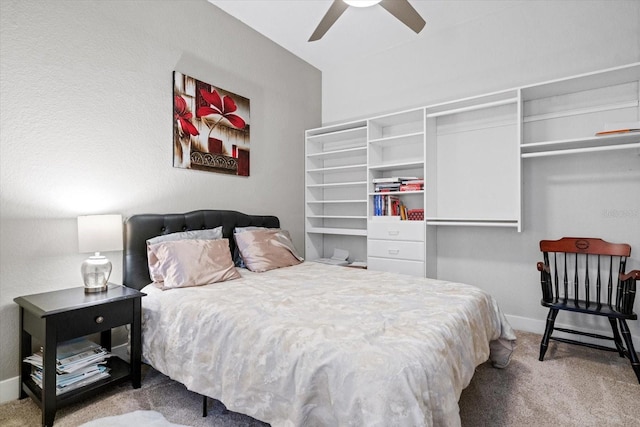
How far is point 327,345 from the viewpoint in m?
1.25

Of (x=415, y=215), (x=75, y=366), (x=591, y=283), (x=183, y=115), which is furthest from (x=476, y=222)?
(x=75, y=366)

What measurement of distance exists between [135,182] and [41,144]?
0.58 m

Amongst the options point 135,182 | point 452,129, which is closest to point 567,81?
point 452,129

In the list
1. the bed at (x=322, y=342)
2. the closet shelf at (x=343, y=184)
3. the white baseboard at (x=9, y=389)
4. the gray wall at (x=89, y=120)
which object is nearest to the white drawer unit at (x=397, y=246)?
the closet shelf at (x=343, y=184)

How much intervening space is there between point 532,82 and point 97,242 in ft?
11.9

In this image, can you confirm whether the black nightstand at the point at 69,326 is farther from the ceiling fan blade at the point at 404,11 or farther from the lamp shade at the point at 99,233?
the ceiling fan blade at the point at 404,11

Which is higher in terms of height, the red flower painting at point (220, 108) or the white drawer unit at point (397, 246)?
the red flower painting at point (220, 108)

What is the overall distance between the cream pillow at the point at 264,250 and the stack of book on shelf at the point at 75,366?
114cm

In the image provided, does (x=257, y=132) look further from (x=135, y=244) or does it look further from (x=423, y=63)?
(x=423, y=63)

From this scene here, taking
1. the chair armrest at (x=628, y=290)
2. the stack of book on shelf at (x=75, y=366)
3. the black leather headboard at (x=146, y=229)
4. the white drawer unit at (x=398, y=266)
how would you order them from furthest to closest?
the white drawer unit at (x=398, y=266), the black leather headboard at (x=146, y=229), the chair armrest at (x=628, y=290), the stack of book on shelf at (x=75, y=366)

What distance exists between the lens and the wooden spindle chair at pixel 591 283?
7.06 feet

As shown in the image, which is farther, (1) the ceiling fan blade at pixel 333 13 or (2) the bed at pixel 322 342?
(1) the ceiling fan blade at pixel 333 13

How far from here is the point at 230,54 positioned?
124 inches

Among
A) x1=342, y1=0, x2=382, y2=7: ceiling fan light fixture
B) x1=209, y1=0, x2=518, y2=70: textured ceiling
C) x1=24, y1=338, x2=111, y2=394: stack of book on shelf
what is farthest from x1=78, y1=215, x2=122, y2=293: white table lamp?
Answer: x1=209, y1=0, x2=518, y2=70: textured ceiling
